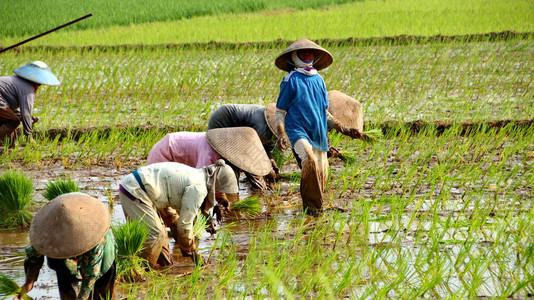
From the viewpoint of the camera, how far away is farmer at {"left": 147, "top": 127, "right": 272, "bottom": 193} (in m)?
4.25

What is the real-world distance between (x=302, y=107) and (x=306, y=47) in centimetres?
42

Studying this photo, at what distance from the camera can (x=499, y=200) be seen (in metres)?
4.76

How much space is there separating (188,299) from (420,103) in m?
5.71

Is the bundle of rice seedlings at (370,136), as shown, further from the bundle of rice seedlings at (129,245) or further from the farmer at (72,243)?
the farmer at (72,243)

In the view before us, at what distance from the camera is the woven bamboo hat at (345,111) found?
5438mm

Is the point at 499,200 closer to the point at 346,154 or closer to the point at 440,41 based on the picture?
the point at 346,154

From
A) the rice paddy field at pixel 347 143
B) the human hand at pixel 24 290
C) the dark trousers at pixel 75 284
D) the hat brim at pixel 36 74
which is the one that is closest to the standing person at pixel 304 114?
the rice paddy field at pixel 347 143

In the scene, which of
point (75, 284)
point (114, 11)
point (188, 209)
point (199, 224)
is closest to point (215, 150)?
point (199, 224)

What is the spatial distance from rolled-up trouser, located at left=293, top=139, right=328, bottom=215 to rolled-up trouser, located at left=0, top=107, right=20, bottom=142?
3.14 m

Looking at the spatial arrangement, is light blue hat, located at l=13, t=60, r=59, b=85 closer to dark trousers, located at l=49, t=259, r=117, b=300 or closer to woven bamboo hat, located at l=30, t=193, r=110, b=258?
dark trousers, located at l=49, t=259, r=117, b=300

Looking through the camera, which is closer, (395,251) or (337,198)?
(395,251)

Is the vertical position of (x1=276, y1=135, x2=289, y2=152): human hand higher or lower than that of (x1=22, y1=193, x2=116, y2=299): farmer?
lower

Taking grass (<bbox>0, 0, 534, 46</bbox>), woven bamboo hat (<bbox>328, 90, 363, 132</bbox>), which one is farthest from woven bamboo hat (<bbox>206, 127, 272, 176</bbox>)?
grass (<bbox>0, 0, 534, 46</bbox>)

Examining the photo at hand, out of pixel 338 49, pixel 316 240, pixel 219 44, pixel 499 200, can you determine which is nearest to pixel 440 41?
pixel 338 49
